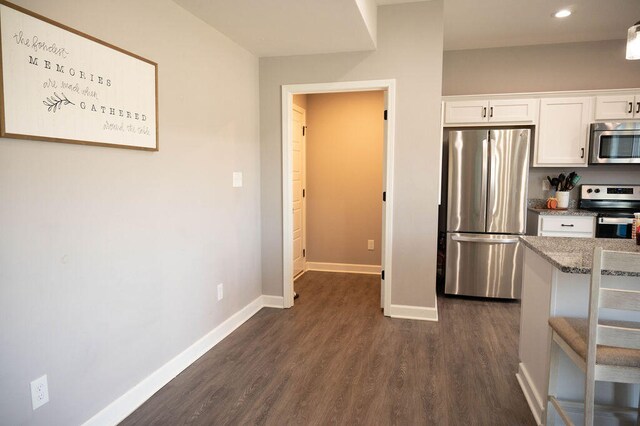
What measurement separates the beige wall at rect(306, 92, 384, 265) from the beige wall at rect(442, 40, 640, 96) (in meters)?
1.02

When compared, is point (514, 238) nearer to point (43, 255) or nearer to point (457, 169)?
point (457, 169)

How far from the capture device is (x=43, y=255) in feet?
5.42

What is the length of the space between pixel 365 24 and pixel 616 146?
9.59ft

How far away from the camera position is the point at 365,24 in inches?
110

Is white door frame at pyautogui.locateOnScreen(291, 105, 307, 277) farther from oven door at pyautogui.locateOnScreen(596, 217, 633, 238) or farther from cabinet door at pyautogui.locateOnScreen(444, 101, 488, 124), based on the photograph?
oven door at pyautogui.locateOnScreen(596, 217, 633, 238)

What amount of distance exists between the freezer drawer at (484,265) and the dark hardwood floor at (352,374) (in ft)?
1.10

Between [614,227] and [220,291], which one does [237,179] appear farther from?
[614,227]

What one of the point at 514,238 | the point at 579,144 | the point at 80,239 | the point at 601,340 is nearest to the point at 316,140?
the point at 514,238

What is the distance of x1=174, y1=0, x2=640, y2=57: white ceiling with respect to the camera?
2.55 m

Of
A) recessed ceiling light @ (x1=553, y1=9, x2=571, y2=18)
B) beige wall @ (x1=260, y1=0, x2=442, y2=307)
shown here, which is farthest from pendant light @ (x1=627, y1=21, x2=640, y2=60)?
recessed ceiling light @ (x1=553, y1=9, x2=571, y2=18)

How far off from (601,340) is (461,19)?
3.23 meters

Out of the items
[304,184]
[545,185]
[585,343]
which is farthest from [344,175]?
[585,343]

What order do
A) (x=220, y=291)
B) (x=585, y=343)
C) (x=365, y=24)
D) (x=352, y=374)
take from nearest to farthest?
1. (x=585, y=343)
2. (x=352, y=374)
3. (x=365, y=24)
4. (x=220, y=291)

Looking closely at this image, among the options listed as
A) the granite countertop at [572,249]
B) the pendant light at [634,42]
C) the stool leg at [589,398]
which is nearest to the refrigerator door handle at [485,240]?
the granite countertop at [572,249]
